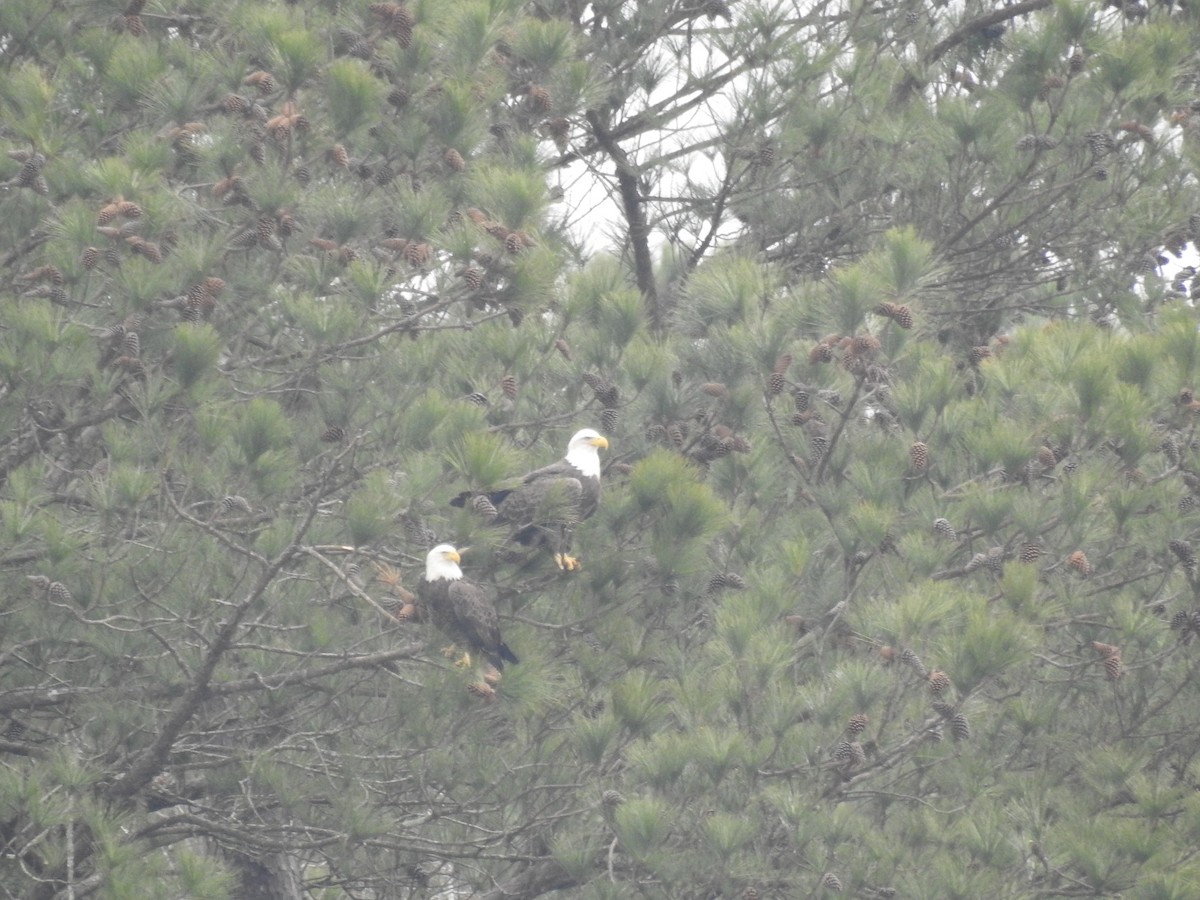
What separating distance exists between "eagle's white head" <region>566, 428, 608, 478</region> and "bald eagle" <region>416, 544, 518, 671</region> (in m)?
0.59

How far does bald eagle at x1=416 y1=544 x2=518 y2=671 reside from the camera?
14.1 feet

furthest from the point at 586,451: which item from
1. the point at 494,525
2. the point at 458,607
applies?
the point at 458,607

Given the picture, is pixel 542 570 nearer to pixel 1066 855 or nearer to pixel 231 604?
pixel 231 604

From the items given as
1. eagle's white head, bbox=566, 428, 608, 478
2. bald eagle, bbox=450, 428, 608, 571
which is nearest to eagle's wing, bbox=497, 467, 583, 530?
bald eagle, bbox=450, 428, 608, 571

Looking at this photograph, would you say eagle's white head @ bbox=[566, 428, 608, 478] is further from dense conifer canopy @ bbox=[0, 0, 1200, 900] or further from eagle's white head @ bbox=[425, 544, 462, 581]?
eagle's white head @ bbox=[425, 544, 462, 581]

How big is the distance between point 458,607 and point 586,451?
2.95 ft

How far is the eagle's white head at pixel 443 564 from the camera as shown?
4.26 metres

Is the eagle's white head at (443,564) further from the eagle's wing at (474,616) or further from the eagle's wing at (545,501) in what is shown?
the eagle's wing at (545,501)

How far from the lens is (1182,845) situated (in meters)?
4.33

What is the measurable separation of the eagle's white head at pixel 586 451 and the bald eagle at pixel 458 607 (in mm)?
588

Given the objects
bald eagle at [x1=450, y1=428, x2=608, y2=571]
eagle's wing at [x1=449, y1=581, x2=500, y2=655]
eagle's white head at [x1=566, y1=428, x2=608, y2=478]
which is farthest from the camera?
eagle's white head at [x1=566, y1=428, x2=608, y2=478]

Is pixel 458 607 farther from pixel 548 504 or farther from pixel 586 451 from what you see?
pixel 586 451

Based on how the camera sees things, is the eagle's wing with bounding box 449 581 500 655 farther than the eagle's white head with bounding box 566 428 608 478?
No

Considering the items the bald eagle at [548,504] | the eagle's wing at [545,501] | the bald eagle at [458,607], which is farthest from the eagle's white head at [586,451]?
the bald eagle at [458,607]
